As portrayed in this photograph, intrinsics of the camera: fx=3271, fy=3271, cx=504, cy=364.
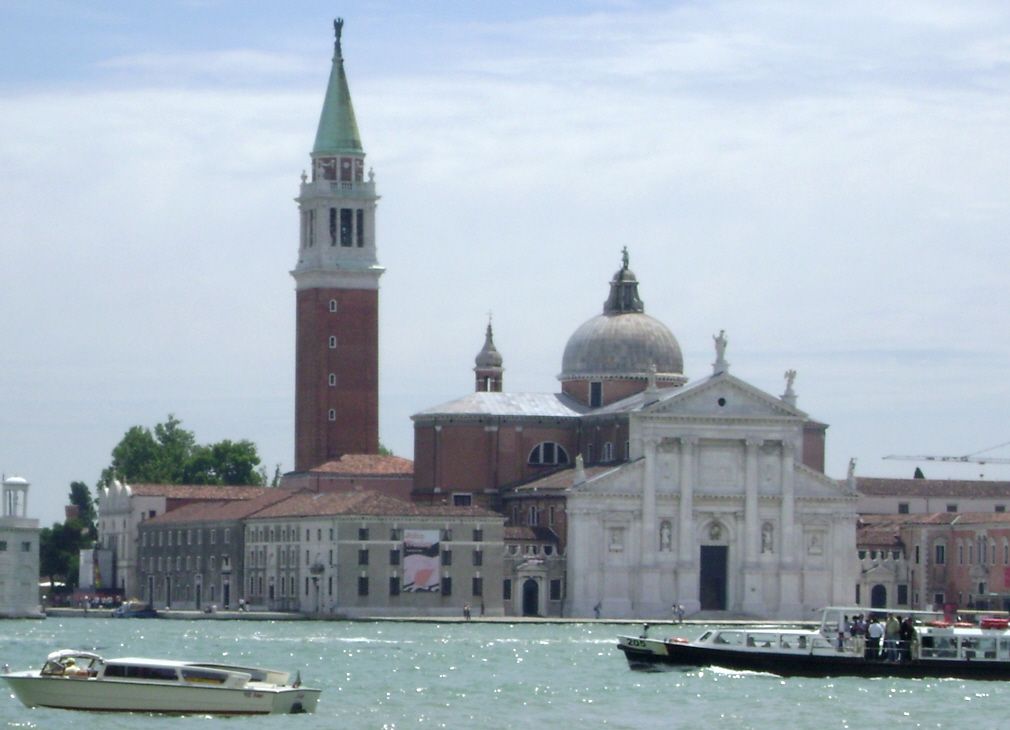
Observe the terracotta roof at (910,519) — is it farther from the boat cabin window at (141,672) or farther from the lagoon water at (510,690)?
the boat cabin window at (141,672)

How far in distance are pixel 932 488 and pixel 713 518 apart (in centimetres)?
2102

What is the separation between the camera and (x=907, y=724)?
203ft

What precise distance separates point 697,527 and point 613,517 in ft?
11.3

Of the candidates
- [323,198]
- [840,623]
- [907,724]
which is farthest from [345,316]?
[907,724]

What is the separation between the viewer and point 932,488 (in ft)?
459

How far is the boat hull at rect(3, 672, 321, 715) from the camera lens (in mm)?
60562

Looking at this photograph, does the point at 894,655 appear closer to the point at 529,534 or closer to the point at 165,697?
the point at 165,697

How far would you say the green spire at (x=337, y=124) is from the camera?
13100 cm

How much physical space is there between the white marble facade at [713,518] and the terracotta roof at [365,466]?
36.6ft

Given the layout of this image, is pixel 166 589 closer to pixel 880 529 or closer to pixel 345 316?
pixel 345 316

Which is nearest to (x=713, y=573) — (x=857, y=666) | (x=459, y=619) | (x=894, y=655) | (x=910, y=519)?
(x=459, y=619)

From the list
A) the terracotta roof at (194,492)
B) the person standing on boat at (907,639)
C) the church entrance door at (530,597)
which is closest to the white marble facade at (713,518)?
the church entrance door at (530,597)

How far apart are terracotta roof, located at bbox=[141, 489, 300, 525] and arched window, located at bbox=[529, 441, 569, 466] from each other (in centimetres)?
971

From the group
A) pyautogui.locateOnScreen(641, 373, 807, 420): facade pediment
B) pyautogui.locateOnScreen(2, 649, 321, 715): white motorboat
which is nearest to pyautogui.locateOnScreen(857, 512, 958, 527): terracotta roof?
pyautogui.locateOnScreen(641, 373, 807, 420): facade pediment
